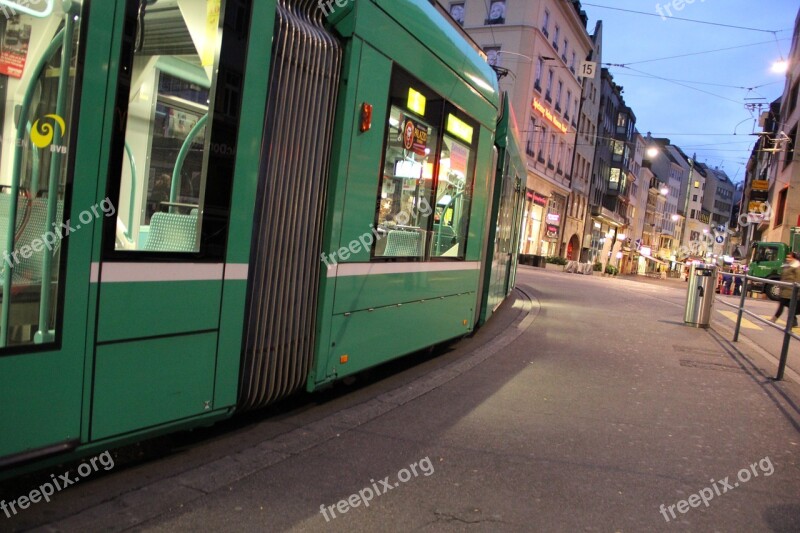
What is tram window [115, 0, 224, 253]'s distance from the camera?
9.61 ft

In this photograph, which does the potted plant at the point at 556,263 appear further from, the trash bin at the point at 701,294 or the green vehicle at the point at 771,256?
the trash bin at the point at 701,294

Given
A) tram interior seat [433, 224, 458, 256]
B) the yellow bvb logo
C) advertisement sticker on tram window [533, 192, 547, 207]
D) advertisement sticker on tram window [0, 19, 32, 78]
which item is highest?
advertisement sticker on tram window [533, 192, 547, 207]

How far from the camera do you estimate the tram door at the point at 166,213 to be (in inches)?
111

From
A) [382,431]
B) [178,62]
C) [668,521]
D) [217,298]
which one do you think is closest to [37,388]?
[217,298]

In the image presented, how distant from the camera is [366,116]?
4441mm

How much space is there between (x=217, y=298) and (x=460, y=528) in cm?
176

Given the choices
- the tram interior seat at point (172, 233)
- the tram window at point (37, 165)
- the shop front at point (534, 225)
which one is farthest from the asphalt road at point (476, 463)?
the shop front at point (534, 225)

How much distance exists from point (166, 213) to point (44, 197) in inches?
24.6

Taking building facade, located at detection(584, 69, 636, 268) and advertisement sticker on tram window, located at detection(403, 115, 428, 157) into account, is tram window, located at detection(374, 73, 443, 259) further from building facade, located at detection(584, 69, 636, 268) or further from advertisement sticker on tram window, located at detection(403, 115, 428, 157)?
building facade, located at detection(584, 69, 636, 268)

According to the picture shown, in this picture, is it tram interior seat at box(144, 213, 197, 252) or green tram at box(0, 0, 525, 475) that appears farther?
tram interior seat at box(144, 213, 197, 252)

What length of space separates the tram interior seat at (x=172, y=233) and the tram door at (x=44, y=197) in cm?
41

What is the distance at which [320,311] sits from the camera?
4289mm

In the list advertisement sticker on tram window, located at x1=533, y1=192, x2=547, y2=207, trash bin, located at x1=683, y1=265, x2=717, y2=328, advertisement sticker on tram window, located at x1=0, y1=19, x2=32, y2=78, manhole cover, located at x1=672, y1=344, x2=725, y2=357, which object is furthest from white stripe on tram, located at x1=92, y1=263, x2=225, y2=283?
advertisement sticker on tram window, located at x1=533, y1=192, x2=547, y2=207

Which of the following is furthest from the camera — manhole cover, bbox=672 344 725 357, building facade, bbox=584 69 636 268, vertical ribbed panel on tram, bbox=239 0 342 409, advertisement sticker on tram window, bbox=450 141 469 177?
building facade, bbox=584 69 636 268
